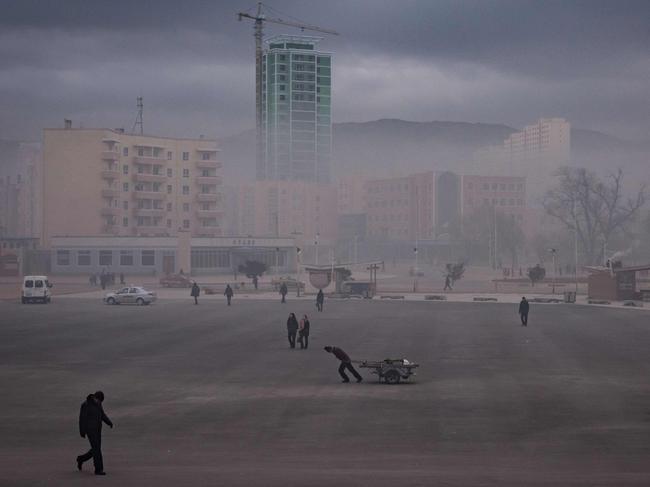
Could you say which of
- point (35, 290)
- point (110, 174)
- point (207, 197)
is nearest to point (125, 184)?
point (110, 174)

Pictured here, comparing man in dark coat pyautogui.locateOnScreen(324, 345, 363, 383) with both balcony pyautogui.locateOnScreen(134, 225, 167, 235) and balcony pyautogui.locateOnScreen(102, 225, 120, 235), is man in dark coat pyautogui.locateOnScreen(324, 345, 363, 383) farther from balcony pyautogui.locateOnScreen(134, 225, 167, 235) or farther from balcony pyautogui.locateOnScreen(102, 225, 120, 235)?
balcony pyautogui.locateOnScreen(134, 225, 167, 235)

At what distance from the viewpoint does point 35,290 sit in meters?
70.6

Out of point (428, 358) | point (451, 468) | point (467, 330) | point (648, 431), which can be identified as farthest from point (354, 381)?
point (467, 330)

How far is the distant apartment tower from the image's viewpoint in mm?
137875

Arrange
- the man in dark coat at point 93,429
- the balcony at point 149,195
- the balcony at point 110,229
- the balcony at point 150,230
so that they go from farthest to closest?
the balcony at point 150,230 → the balcony at point 149,195 → the balcony at point 110,229 → the man in dark coat at point 93,429

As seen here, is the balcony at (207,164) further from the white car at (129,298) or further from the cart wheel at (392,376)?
the cart wheel at (392,376)

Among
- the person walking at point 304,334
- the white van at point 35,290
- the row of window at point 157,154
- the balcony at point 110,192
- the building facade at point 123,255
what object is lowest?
the person walking at point 304,334

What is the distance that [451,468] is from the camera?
16.5m

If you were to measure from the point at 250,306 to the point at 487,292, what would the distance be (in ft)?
94.6

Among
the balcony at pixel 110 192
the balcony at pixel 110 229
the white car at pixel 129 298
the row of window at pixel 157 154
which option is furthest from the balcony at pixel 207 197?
the white car at pixel 129 298

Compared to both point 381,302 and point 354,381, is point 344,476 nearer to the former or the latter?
point 354,381

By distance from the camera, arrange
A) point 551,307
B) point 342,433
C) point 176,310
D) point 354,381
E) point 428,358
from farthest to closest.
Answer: point 551,307 → point 176,310 → point 428,358 → point 354,381 → point 342,433

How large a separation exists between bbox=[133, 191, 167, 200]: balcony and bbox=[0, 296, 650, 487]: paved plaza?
328 ft

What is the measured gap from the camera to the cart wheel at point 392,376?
28109mm
